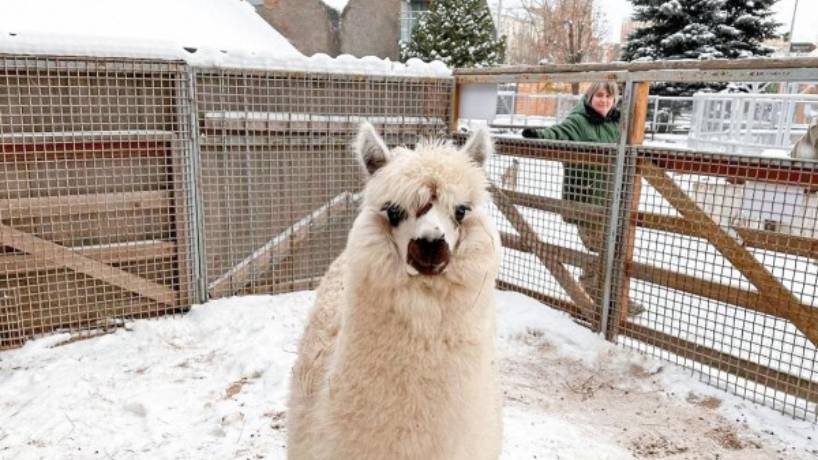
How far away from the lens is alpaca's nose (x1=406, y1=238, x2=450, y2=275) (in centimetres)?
207

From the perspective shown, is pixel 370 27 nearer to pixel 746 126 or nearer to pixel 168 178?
pixel 746 126

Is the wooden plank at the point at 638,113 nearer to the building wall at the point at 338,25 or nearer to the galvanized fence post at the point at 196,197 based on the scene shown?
the galvanized fence post at the point at 196,197

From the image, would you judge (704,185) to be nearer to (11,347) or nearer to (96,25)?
(11,347)

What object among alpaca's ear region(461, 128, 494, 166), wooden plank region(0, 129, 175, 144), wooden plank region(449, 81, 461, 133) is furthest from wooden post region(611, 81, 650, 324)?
wooden plank region(0, 129, 175, 144)

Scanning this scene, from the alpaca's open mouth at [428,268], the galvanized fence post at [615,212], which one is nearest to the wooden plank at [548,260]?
the galvanized fence post at [615,212]

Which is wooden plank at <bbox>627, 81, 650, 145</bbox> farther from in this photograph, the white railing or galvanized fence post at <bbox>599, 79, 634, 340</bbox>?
the white railing

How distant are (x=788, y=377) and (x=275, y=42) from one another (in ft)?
28.1

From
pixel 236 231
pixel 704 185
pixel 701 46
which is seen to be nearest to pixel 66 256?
pixel 236 231

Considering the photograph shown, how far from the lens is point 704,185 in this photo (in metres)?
4.64

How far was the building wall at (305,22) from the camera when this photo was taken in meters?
15.0

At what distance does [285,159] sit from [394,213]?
3954 mm

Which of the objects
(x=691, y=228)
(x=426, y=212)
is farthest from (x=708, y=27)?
(x=426, y=212)

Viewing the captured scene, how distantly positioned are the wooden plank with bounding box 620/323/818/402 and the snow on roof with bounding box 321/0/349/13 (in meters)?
13.9

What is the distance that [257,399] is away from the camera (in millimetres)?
4152
